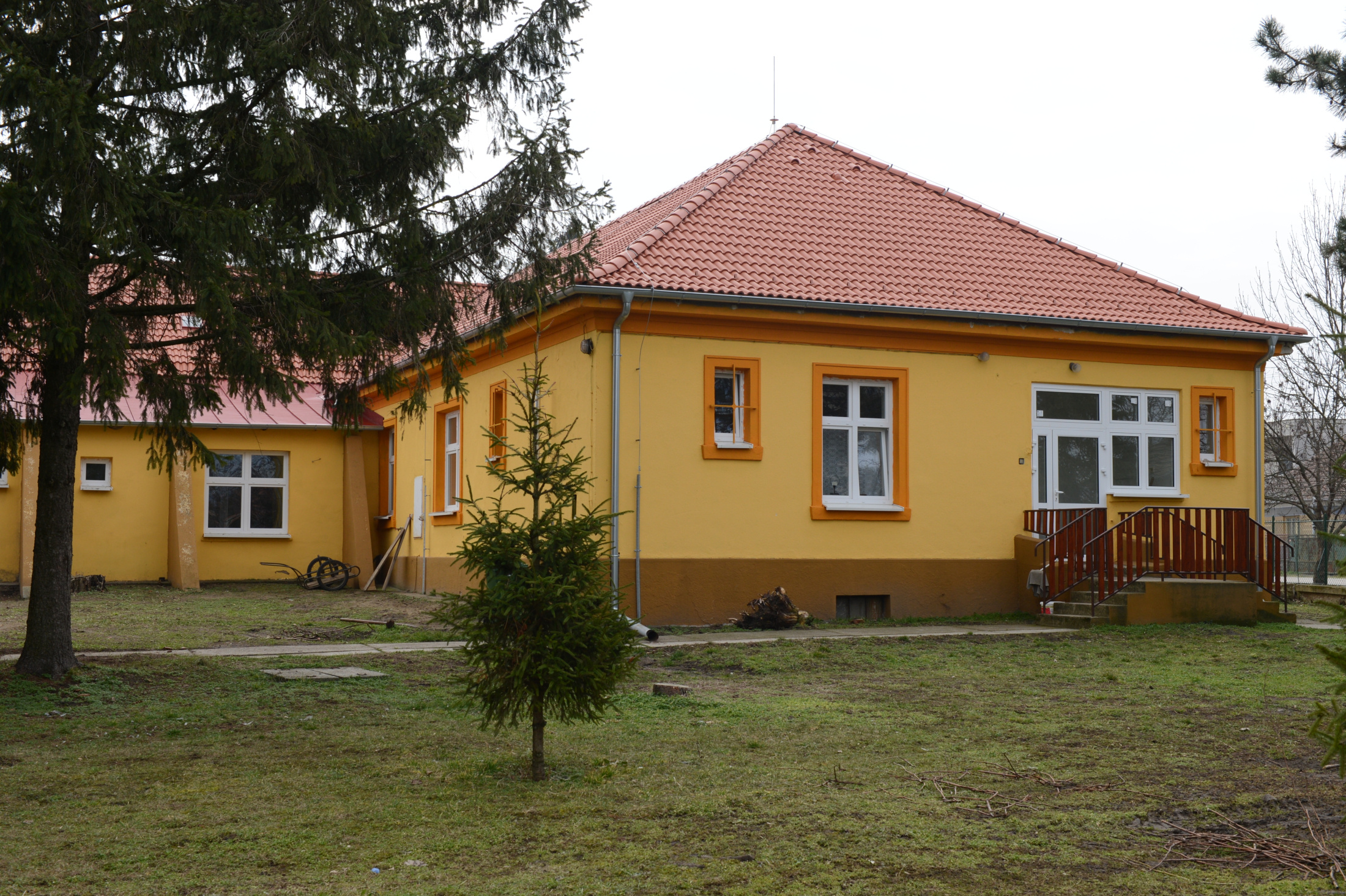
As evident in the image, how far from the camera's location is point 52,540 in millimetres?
9438

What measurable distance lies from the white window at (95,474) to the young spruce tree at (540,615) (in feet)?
59.8

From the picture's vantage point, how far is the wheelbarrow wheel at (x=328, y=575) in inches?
871

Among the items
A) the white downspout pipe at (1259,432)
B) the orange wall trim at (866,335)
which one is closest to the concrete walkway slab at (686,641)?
the orange wall trim at (866,335)

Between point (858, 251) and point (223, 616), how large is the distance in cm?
957

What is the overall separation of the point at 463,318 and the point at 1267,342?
12.4m

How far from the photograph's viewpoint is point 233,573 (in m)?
23.2

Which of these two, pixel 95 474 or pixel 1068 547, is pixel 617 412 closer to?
pixel 1068 547

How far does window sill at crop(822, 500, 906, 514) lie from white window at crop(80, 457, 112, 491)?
13.7m

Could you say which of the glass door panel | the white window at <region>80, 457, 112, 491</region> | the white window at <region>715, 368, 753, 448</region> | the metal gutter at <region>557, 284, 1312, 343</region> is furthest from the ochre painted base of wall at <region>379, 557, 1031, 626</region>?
the white window at <region>80, 457, 112, 491</region>

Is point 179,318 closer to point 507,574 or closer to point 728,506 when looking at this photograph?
point 507,574

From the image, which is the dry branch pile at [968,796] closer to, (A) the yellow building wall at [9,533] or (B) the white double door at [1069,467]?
(B) the white double door at [1069,467]

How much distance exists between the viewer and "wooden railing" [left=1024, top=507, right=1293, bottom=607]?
15.1 m

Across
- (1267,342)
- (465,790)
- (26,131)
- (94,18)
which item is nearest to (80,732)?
(465,790)

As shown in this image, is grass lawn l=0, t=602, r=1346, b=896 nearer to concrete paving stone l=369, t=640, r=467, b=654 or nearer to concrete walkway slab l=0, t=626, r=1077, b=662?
concrete walkway slab l=0, t=626, r=1077, b=662
